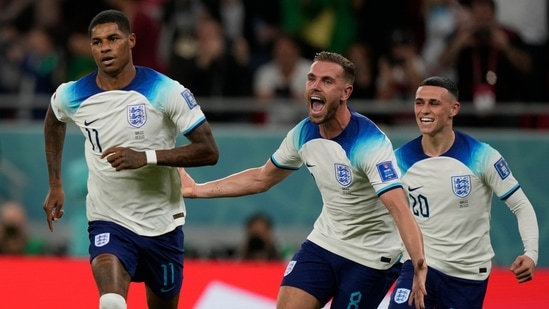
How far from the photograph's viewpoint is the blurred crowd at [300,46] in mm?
12328

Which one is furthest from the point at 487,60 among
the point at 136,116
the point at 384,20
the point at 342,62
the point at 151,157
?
the point at 151,157

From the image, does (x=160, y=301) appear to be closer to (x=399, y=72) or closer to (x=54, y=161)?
(x=54, y=161)

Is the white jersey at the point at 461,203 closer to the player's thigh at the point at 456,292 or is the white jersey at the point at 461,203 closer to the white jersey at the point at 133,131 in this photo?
the player's thigh at the point at 456,292

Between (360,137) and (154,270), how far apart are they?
1566 millimetres

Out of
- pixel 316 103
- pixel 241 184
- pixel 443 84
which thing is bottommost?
pixel 241 184

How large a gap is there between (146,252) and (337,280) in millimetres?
1209

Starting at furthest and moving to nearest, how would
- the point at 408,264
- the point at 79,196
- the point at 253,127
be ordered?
1. the point at 253,127
2. the point at 79,196
3. the point at 408,264

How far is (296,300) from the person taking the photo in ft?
25.6

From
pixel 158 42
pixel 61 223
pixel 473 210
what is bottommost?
pixel 61 223

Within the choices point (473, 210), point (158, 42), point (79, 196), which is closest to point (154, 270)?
point (473, 210)

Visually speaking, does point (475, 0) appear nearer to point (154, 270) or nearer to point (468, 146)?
point (468, 146)

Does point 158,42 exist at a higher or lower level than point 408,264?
higher

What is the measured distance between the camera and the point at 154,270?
8148mm

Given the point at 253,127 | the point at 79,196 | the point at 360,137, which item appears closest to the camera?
the point at 360,137
